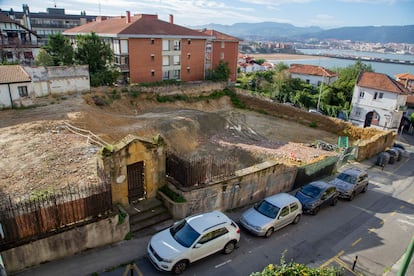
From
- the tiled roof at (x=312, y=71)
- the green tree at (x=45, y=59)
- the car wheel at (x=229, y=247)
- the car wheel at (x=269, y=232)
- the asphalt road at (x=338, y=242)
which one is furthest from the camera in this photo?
the tiled roof at (x=312, y=71)

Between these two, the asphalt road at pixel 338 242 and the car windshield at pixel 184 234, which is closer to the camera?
the car windshield at pixel 184 234

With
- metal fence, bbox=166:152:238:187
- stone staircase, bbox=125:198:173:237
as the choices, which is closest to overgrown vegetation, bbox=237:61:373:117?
metal fence, bbox=166:152:238:187

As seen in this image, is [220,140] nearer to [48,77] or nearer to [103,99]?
[103,99]

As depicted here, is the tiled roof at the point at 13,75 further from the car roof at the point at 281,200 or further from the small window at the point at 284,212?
the small window at the point at 284,212

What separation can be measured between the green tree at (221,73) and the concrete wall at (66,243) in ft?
136

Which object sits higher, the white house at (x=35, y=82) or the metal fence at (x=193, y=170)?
the white house at (x=35, y=82)

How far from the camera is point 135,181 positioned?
45.4ft

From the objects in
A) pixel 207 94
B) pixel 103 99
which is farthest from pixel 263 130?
pixel 103 99

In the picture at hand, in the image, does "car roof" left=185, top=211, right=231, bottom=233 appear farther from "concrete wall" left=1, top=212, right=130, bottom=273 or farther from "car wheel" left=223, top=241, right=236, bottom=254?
"concrete wall" left=1, top=212, right=130, bottom=273

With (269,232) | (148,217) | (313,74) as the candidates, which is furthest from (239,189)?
(313,74)

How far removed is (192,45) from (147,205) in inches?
1596

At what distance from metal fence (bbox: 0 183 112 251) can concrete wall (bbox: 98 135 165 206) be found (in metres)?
0.93

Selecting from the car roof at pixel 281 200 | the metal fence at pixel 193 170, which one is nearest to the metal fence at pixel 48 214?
the metal fence at pixel 193 170

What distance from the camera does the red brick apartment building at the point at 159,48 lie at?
42250 mm
